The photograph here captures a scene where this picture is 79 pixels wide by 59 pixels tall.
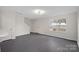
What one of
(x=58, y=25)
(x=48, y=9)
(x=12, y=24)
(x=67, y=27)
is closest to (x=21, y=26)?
(x=12, y=24)

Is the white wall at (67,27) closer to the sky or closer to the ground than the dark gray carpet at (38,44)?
closer to the sky

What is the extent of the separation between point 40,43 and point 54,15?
61 centimetres

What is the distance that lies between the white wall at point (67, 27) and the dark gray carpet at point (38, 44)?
0.27ft

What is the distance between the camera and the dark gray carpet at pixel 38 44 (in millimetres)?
1182

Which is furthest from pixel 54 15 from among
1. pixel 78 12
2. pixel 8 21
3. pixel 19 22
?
pixel 8 21

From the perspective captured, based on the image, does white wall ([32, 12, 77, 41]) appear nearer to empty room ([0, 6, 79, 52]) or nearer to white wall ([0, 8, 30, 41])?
empty room ([0, 6, 79, 52])

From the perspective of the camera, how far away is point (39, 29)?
1.27 m

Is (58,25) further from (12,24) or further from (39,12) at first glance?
(12,24)

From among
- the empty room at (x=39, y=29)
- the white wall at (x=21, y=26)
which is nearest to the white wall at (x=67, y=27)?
the empty room at (x=39, y=29)

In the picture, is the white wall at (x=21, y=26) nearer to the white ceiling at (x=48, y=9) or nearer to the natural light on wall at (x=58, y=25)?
the white ceiling at (x=48, y=9)

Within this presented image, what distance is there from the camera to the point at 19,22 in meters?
1.24

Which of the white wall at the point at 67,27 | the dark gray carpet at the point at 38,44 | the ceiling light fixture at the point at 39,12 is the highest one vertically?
the ceiling light fixture at the point at 39,12

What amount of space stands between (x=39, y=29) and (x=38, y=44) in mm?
300
